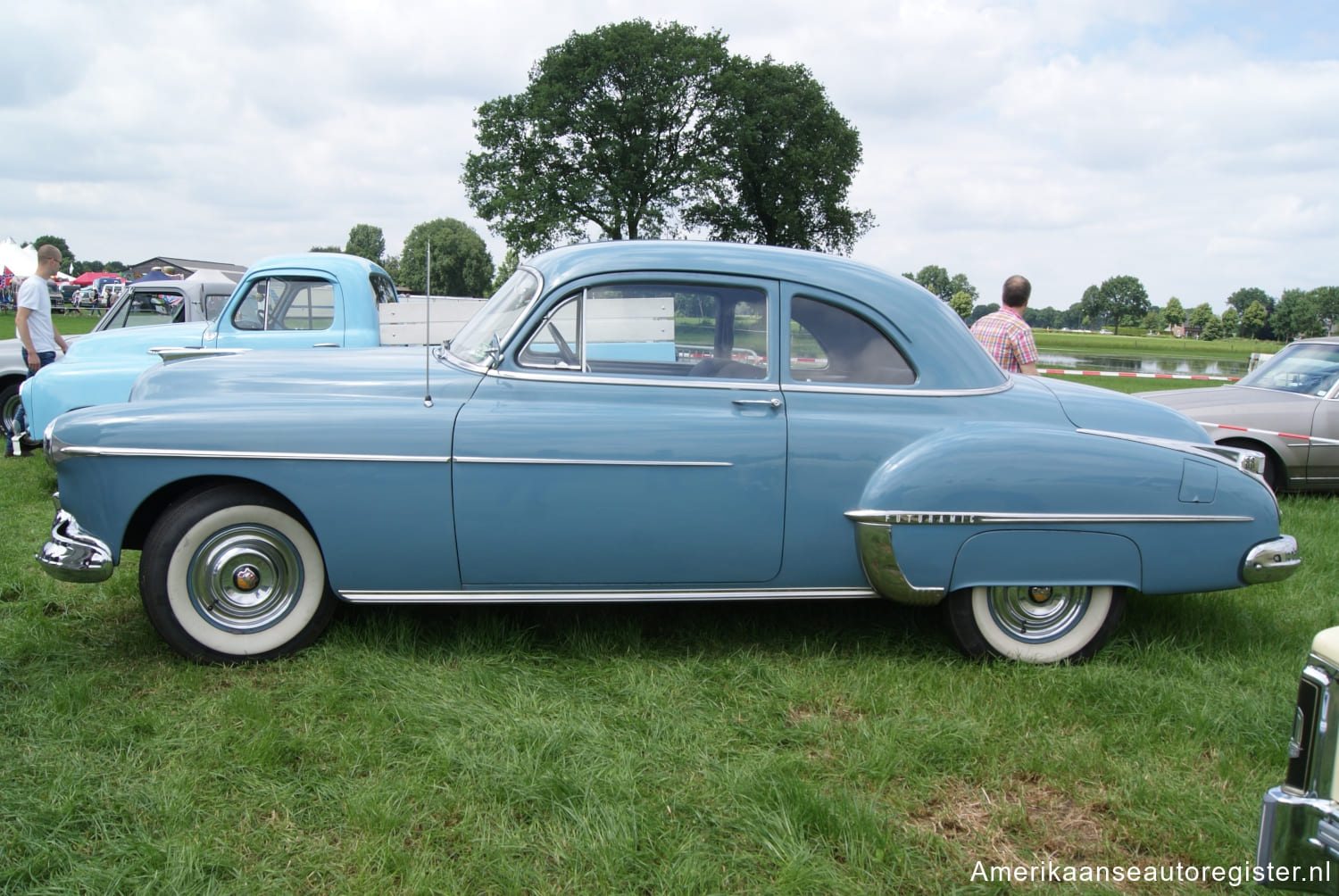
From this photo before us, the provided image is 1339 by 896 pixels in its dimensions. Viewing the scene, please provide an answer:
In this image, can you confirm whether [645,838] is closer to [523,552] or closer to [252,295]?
[523,552]

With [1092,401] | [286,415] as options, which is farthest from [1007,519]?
[286,415]

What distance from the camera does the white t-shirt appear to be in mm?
7328

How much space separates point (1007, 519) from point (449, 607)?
2.53 meters

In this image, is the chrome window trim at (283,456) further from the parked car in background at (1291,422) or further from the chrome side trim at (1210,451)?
the parked car in background at (1291,422)

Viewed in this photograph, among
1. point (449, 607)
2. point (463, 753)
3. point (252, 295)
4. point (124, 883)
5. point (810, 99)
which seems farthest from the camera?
point (810, 99)

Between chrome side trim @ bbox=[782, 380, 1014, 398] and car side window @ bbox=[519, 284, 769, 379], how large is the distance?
0.17 metres

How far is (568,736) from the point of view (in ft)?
9.66

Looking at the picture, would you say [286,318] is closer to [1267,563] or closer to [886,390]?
[886,390]

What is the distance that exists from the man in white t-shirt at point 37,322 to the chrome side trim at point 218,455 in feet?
16.6

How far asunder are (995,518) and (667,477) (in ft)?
4.28

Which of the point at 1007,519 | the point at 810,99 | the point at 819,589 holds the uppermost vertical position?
the point at 810,99

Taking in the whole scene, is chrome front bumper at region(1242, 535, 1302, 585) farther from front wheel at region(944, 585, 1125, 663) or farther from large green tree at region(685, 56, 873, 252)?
large green tree at region(685, 56, 873, 252)

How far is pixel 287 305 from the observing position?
7.30 m

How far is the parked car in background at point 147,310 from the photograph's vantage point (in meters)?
8.57
